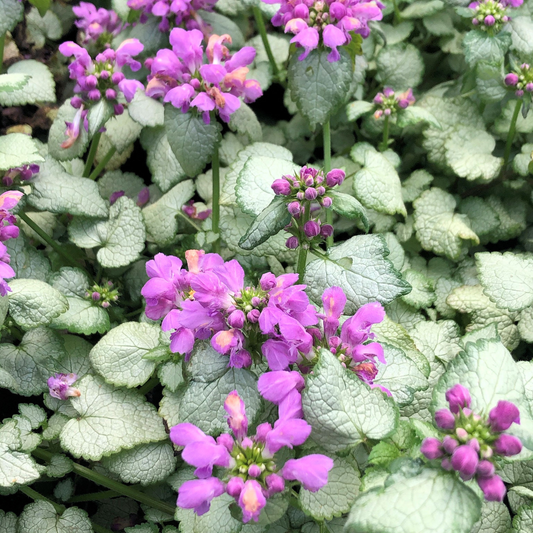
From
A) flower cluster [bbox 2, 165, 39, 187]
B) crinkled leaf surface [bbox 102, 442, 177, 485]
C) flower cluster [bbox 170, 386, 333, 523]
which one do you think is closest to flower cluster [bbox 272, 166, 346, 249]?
flower cluster [bbox 170, 386, 333, 523]

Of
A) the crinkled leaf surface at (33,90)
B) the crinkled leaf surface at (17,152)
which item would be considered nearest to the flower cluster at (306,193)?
the crinkled leaf surface at (17,152)

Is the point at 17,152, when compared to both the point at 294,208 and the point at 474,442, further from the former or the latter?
the point at 474,442

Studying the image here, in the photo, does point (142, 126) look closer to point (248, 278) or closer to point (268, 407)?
point (248, 278)

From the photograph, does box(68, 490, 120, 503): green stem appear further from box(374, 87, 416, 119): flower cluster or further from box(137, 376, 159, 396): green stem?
box(374, 87, 416, 119): flower cluster

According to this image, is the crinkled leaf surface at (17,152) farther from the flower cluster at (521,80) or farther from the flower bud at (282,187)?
the flower cluster at (521,80)

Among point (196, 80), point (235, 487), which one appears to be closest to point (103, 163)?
point (196, 80)
